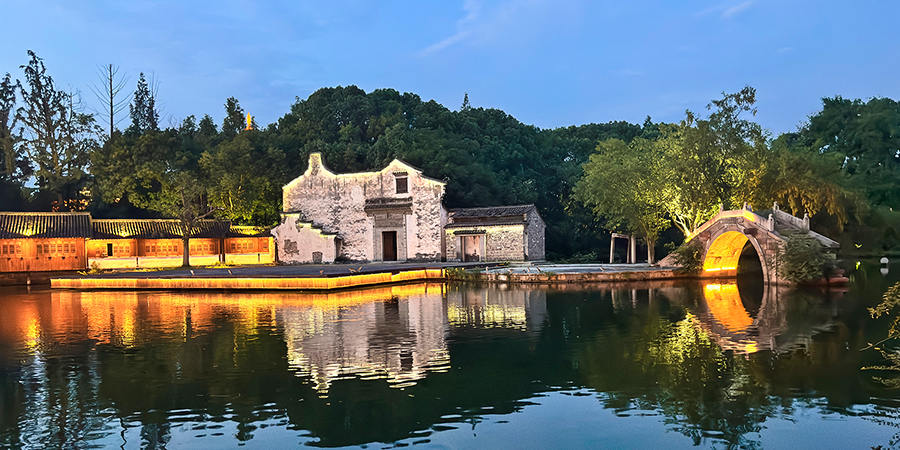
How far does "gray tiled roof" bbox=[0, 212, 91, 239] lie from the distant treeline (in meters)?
5.38

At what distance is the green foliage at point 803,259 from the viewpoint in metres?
25.1

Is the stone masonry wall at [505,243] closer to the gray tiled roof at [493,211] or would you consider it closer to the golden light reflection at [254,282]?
the gray tiled roof at [493,211]

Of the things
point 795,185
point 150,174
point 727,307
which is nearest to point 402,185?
point 150,174

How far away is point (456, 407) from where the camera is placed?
10.1 m

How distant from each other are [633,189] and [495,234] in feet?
28.5

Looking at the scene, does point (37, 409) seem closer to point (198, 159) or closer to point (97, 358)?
point (97, 358)

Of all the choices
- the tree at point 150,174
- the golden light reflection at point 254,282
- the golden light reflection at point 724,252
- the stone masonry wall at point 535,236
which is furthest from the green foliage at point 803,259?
the tree at point 150,174

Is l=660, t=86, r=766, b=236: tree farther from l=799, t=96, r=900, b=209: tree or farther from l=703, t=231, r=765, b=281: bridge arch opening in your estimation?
l=799, t=96, r=900, b=209: tree

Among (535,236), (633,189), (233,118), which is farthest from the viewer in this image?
(233,118)

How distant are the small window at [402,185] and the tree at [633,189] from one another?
11.0m

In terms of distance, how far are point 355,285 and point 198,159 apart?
2560 cm

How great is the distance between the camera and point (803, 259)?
25.2 metres

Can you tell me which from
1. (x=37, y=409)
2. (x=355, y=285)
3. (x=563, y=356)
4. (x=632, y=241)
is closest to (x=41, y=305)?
(x=355, y=285)

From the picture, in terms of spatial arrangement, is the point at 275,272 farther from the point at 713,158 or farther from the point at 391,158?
the point at 713,158
